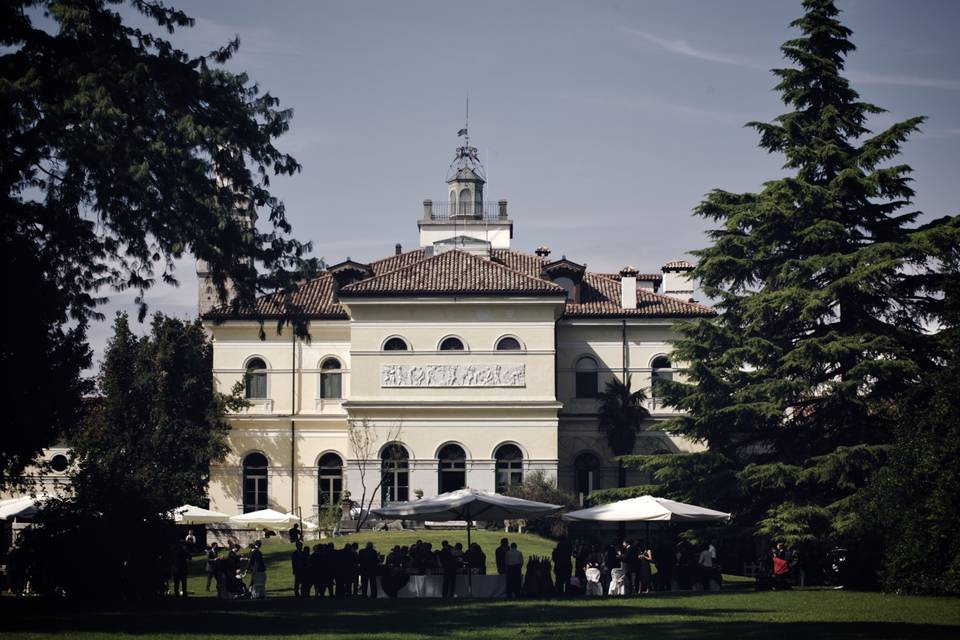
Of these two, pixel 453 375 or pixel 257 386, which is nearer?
pixel 453 375

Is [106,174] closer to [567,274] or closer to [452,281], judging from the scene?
[452,281]

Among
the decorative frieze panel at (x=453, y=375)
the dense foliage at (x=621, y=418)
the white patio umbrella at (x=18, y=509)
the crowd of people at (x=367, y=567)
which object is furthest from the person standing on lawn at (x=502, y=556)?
the dense foliage at (x=621, y=418)

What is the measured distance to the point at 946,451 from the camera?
25734 mm

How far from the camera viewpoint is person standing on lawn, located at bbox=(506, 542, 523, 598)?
27.1 meters

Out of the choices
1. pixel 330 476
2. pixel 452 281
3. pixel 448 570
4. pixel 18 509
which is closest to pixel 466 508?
pixel 448 570

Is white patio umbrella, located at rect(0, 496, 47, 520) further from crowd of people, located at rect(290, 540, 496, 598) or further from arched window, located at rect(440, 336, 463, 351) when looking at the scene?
arched window, located at rect(440, 336, 463, 351)

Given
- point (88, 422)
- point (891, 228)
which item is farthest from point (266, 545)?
point (891, 228)

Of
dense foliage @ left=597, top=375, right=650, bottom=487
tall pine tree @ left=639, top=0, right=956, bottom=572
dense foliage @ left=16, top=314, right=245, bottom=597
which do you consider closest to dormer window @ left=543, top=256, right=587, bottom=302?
dense foliage @ left=597, top=375, right=650, bottom=487

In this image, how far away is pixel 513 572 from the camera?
27094 millimetres

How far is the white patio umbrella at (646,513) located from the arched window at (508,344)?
20359mm

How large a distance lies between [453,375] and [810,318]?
18.9 m

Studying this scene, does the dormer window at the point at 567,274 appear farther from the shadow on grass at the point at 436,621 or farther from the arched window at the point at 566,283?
the shadow on grass at the point at 436,621

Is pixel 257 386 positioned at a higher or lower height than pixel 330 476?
higher

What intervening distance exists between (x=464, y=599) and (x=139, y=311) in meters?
9.02
